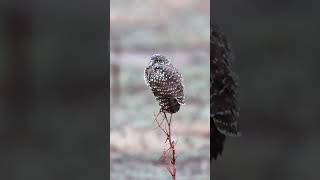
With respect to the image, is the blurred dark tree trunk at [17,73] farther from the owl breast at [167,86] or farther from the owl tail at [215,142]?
the owl tail at [215,142]

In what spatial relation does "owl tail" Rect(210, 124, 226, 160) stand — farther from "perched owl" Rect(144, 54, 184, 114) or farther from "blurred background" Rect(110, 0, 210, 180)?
"perched owl" Rect(144, 54, 184, 114)

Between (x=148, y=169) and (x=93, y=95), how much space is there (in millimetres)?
366

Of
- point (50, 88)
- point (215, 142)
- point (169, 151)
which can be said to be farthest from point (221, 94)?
point (50, 88)

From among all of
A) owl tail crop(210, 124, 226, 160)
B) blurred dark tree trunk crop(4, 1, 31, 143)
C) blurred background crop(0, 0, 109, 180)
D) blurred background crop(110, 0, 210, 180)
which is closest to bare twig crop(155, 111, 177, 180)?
blurred background crop(110, 0, 210, 180)

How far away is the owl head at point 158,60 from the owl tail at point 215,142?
1.03ft

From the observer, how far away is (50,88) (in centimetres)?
189

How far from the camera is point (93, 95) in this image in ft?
6.22

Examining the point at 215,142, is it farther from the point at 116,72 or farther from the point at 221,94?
the point at 116,72

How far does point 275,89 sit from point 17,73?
3.27ft

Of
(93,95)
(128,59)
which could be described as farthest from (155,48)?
(93,95)

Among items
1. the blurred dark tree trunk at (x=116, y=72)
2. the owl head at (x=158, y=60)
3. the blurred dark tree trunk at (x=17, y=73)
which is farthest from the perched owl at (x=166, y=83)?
the blurred dark tree trunk at (x=17, y=73)

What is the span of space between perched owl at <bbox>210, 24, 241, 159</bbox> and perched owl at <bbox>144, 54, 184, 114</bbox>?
0.44ft

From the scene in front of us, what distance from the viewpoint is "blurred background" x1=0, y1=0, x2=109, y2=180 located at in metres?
1.87

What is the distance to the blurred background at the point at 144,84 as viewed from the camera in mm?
1924
